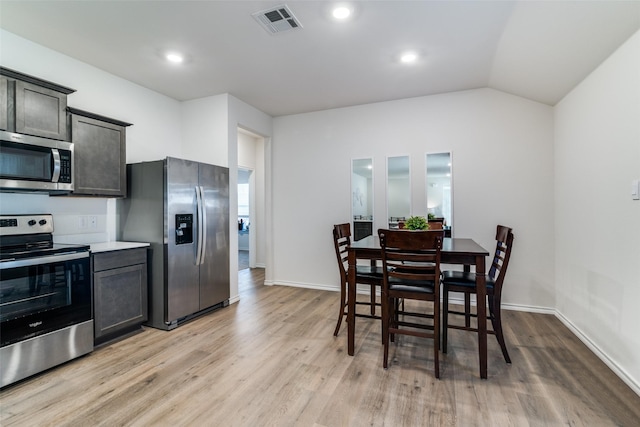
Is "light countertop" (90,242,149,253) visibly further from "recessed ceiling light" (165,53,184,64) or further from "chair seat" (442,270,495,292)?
"chair seat" (442,270,495,292)

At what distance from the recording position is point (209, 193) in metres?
3.50

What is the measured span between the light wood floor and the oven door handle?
0.84 m

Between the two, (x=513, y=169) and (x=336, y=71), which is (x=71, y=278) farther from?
(x=513, y=169)

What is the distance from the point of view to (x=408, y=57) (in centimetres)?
296

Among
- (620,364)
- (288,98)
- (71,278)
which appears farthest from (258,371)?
(288,98)

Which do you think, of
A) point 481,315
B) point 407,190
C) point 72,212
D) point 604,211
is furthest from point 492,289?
point 72,212

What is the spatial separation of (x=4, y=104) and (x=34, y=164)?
1.50 feet

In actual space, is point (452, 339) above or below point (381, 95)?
below

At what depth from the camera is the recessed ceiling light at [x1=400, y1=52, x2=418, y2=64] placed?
2.90m

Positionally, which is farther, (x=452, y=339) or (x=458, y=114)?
(x=458, y=114)

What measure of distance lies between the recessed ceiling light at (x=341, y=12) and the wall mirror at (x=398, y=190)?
217cm

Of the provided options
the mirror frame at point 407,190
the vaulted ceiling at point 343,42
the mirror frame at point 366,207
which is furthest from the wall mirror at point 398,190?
the vaulted ceiling at point 343,42

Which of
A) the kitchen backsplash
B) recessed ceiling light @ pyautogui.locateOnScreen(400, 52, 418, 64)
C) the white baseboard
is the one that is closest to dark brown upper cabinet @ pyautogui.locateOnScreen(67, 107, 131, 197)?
the kitchen backsplash

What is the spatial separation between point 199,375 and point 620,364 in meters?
3.07
